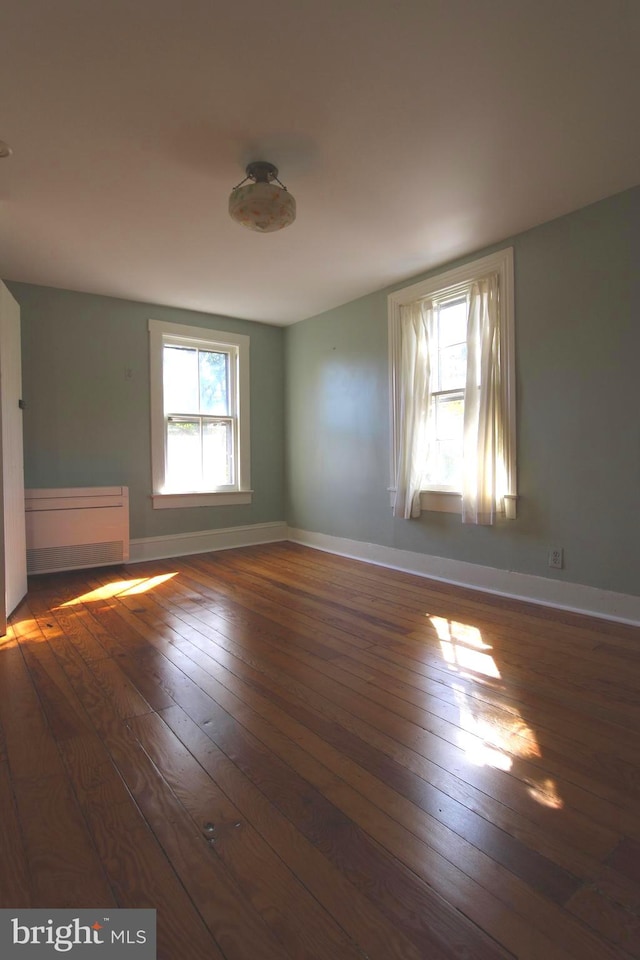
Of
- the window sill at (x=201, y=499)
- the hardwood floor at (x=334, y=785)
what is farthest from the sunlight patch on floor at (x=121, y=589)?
the window sill at (x=201, y=499)

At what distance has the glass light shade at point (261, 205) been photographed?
2473mm

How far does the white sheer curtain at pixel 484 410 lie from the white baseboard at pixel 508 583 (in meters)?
0.46

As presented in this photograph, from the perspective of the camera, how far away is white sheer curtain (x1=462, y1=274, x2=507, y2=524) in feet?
11.2

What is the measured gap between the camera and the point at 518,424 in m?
3.35

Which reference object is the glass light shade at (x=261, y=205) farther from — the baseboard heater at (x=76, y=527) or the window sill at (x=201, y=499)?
the window sill at (x=201, y=499)

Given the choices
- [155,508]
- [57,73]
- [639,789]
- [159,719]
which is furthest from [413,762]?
[155,508]

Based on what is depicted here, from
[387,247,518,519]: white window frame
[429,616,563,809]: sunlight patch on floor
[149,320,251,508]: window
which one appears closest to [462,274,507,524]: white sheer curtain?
[387,247,518,519]: white window frame

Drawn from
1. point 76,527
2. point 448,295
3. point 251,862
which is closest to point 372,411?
point 448,295

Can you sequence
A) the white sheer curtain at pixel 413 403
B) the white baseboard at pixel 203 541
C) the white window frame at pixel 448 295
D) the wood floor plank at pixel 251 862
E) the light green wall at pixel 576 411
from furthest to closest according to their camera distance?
1. the white baseboard at pixel 203 541
2. the white sheer curtain at pixel 413 403
3. the white window frame at pixel 448 295
4. the light green wall at pixel 576 411
5. the wood floor plank at pixel 251 862

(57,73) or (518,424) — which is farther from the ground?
(57,73)

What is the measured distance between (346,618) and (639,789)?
1769 mm

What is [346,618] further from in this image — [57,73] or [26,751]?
[57,73]

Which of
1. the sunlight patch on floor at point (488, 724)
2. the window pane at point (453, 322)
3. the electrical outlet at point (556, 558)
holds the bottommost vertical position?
the sunlight patch on floor at point (488, 724)

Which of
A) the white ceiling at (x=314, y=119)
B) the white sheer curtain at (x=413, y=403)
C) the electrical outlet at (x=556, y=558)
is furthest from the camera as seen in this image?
the white sheer curtain at (x=413, y=403)
